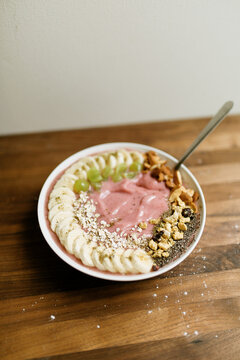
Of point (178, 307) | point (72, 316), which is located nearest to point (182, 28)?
point (178, 307)

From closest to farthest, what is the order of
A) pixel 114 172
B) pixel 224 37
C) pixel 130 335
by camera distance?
pixel 130 335, pixel 114 172, pixel 224 37

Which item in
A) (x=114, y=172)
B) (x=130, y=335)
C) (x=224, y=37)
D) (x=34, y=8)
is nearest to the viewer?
(x=130, y=335)

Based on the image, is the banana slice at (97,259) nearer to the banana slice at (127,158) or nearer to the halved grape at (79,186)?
the halved grape at (79,186)

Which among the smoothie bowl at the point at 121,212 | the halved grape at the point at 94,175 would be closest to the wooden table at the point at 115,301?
the smoothie bowl at the point at 121,212

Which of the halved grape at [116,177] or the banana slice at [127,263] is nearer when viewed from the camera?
the banana slice at [127,263]

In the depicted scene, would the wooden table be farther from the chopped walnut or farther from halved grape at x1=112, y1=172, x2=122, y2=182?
halved grape at x1=112, y1=172, x2=122, y2=182

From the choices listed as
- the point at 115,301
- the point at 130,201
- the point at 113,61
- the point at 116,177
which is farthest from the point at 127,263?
the point at 113,61

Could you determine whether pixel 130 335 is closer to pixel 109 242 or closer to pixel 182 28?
pixel 109 242
